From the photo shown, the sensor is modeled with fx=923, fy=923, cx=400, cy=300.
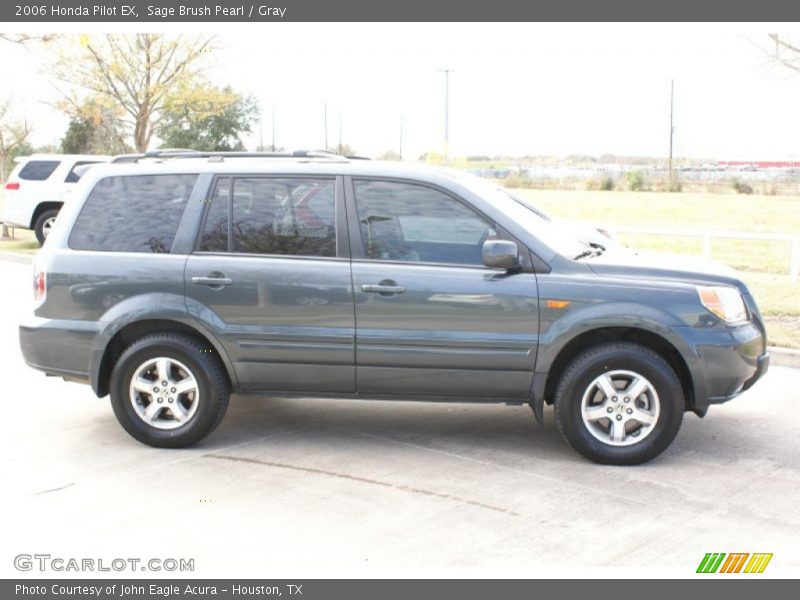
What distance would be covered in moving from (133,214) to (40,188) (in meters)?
13.6

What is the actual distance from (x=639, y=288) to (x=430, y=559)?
2282mm

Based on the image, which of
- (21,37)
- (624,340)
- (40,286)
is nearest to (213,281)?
(40,286)

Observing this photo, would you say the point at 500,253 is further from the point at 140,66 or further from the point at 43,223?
the point at 140,66

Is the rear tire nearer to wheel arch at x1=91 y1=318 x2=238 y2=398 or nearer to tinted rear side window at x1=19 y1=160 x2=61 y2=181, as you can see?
tinted rear side window at x1=19 y1=160 x2=61 y2=181

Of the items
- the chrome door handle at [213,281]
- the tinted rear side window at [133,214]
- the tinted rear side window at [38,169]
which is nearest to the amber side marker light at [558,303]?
the chrome door handle at [213,281]

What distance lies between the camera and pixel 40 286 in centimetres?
619

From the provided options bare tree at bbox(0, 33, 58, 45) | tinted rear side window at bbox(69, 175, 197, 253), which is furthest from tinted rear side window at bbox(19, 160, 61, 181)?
tinted rear side window at bbox(69, 175, 197, 253)

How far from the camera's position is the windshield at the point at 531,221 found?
5895 mm

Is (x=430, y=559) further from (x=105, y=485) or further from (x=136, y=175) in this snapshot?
(x=136, y=175)

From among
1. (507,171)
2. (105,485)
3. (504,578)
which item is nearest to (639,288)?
(504,578)

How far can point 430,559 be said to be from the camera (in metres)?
4.28

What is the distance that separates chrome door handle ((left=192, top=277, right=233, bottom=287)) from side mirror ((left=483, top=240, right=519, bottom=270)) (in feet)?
5.41

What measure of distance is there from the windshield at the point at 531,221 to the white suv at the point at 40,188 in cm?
1392

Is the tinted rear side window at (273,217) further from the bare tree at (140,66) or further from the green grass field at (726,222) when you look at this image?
the bare tree at (140,66)
